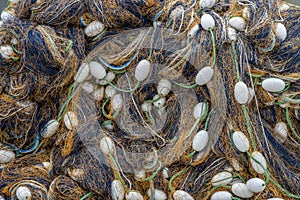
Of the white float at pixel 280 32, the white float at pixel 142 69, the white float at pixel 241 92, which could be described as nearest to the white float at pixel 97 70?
the white float at pixel 142 69

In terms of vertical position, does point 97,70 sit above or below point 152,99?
above

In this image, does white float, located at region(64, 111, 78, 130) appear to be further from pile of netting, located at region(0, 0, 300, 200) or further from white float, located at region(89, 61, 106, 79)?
white float, located at region(89, 61, 106, 79)

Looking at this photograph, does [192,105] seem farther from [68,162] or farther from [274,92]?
[68,162]

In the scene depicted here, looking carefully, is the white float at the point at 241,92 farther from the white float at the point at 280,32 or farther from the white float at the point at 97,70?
the white float at the point at 97,70

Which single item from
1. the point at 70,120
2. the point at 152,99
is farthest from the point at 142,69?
the point at 70,120

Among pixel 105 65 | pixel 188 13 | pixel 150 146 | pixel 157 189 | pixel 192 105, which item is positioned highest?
pixel 188 13

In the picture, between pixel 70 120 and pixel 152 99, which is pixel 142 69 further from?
pixel 70 120

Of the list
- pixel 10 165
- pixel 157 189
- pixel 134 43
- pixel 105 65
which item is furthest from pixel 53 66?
pixel 157 189

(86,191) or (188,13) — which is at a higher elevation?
(188,13)
